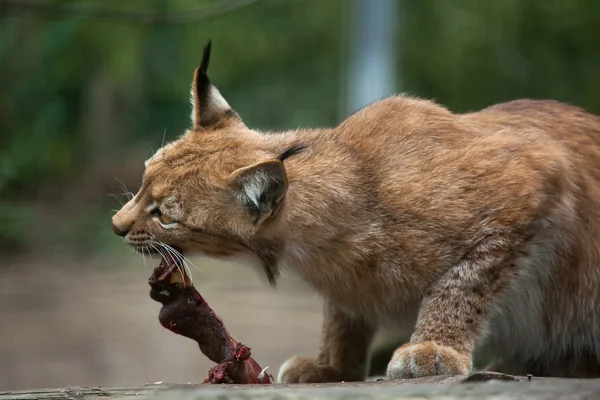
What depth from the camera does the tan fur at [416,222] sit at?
13.5 feet

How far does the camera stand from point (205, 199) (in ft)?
13.7

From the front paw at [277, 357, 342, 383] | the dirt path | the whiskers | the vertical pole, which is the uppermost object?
the vertical pole

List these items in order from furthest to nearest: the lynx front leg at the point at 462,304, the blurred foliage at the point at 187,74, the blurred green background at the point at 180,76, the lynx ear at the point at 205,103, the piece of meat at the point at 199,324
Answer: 1. the blurred foliage at the point at 187,74
2. the blurred green background at the point at 180,76
3. the lynx ear at the point at 205,103
4. the lynx front leg at the point at 462,304
5. the piece of meat at the point at 199,324

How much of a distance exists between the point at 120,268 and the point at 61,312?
949 millimetres

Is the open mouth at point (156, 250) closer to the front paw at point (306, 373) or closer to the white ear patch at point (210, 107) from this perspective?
the white ear patch at point (210, 107)

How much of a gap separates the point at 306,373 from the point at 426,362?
90 centimetres

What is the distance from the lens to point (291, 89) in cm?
1316

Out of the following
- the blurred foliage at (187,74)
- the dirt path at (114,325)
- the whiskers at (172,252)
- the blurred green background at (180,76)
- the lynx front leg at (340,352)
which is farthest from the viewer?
the blurred foliage at (187,74)

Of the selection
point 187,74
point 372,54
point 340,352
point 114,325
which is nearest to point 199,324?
point 340,352

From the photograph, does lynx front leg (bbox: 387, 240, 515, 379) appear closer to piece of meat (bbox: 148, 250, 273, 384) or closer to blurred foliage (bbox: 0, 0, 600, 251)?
piece of meat (bbox: 148, 250, 273, 384)

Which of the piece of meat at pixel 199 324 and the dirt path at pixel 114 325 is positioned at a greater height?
the dirt path at pixel 114 325

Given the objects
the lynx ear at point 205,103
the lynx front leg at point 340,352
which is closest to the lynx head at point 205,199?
the lynx ear at point 205,103

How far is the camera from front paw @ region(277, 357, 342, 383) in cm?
Answer: 463

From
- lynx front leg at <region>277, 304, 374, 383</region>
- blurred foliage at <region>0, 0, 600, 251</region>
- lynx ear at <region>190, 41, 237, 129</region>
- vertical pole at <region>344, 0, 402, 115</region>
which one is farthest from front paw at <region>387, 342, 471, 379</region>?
blurred foliage at <region>0, 0, 600, 251</region>
